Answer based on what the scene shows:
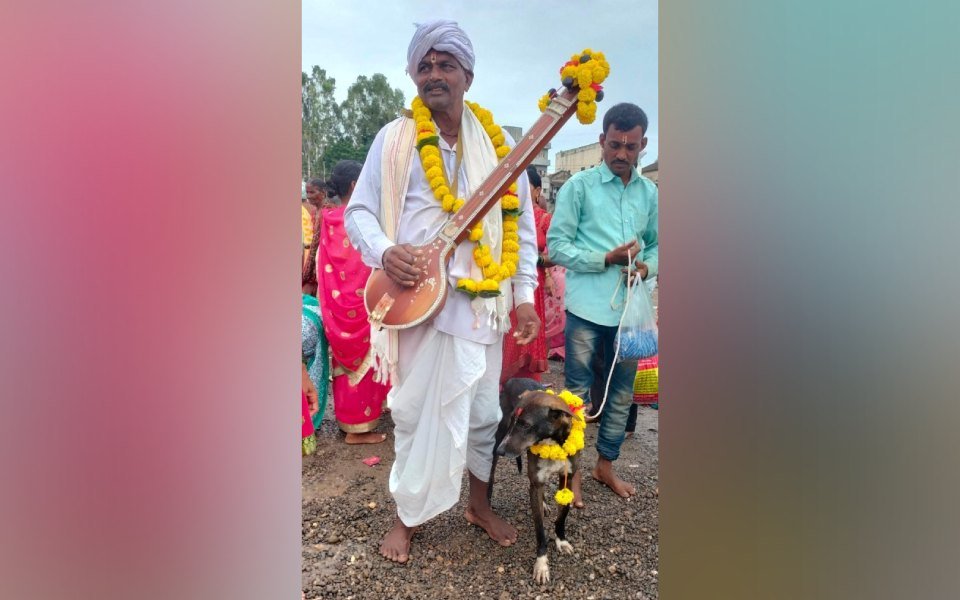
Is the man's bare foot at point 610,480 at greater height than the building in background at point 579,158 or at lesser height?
lesser

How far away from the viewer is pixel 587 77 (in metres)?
1.87

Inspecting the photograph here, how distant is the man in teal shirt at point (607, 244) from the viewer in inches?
104

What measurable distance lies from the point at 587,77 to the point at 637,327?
4.10 feet

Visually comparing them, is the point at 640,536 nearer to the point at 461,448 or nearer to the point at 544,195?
the point at 461,448

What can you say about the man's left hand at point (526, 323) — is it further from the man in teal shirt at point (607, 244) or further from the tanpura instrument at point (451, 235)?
the man in teal shirt at point (607, 244)

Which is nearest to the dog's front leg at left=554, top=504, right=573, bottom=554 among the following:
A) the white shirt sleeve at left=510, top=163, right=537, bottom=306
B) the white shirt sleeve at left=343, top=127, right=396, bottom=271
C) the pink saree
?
the white shirt sleeve at left=510, top=163, right=537, bottom=306

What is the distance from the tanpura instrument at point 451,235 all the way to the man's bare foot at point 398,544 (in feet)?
3.12

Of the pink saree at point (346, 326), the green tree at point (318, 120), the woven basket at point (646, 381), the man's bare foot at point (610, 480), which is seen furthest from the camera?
the pink saree at point (346, 326)

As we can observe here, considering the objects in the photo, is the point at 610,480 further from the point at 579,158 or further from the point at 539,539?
the point at 579,158

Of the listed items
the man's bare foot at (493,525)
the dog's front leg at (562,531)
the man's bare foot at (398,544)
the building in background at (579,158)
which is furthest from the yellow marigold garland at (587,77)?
the man's bare foot at (398,544)

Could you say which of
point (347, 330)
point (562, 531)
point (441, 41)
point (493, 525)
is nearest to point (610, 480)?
point (562, 531)

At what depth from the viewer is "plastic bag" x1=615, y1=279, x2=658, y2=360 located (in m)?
2.54
